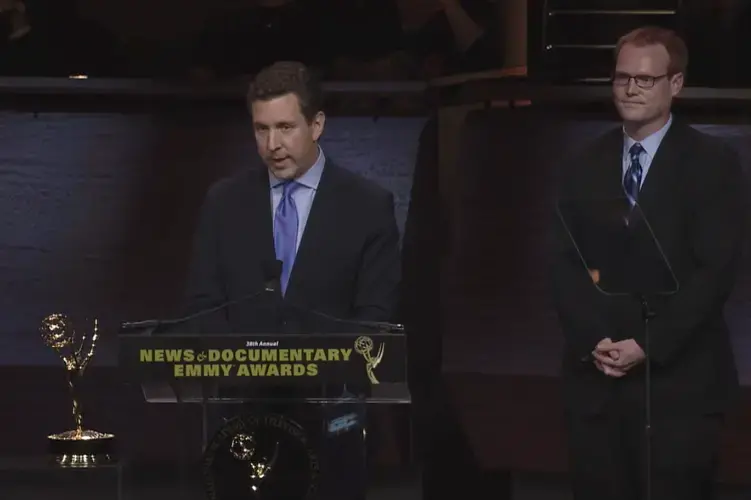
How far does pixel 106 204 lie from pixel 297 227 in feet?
6.75

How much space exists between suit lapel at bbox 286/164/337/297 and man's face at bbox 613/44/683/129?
2.45ft

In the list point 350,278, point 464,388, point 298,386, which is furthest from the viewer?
point 464,388

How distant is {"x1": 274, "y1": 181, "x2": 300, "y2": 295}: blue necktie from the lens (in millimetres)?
3633

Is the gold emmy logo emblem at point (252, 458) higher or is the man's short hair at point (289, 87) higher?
the man's short hair at point (289, 87)

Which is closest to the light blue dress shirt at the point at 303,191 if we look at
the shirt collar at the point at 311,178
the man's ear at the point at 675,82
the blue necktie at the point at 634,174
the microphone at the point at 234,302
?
the shirt collar at the point at 311,178

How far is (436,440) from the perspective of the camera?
217 inches

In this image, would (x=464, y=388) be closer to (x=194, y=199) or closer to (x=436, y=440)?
(x=436, y=440)

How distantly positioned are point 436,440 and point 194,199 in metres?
1.22

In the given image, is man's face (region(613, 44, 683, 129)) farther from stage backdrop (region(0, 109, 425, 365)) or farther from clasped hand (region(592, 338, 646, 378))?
stage backdrop (region(0, 109, 425, 365))

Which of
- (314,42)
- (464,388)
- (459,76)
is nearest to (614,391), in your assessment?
(464,388)

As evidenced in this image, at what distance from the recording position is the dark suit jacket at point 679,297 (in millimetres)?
3699

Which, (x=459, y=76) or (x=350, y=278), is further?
(x=459, y=76)

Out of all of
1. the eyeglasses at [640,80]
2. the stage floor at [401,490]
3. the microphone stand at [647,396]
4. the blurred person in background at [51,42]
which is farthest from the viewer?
the blurred person in background at [51,42]

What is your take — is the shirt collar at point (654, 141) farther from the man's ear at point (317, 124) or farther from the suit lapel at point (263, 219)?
the suit lapel at point (263, 219)
